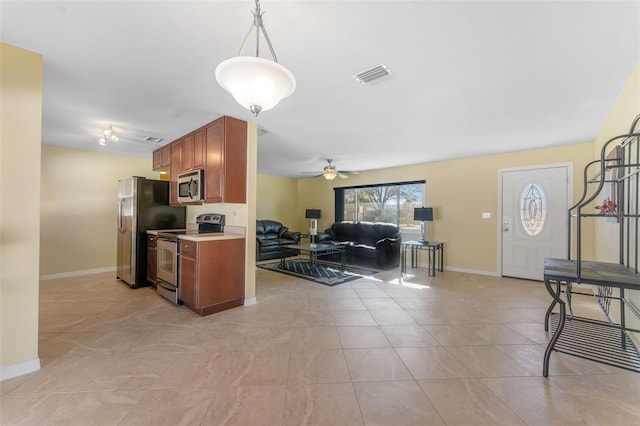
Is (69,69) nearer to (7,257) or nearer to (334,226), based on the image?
(7,257)

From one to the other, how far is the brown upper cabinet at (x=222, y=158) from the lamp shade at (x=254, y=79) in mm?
1932

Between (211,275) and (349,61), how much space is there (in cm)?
269

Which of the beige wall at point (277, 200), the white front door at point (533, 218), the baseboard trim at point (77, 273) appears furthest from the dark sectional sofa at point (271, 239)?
the white front door at point (533, 218)

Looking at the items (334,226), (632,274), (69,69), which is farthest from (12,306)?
(334,226)

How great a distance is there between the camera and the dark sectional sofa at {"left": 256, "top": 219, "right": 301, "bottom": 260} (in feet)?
21.5

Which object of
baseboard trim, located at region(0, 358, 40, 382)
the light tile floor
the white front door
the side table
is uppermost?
the white front door

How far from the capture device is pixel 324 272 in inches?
210

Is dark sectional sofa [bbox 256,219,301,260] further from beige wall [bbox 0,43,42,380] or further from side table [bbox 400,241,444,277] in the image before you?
beige wall [bbox 0,43,42,380]

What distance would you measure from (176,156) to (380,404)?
4.22 metres

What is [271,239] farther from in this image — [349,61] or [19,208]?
[349,61]

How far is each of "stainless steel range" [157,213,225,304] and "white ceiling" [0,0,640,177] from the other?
137 centimetres

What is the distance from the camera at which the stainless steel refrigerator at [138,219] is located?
4184 millimetres

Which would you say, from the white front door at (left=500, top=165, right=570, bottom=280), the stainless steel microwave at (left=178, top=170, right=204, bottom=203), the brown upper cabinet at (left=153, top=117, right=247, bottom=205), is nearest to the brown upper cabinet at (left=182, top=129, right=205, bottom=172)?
the brown upper cabinet at (left=153, top=117, right=247, bottom=205)

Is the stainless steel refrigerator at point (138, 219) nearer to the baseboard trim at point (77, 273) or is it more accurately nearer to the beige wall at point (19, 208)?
the baseboard trim at point (77, 273)
